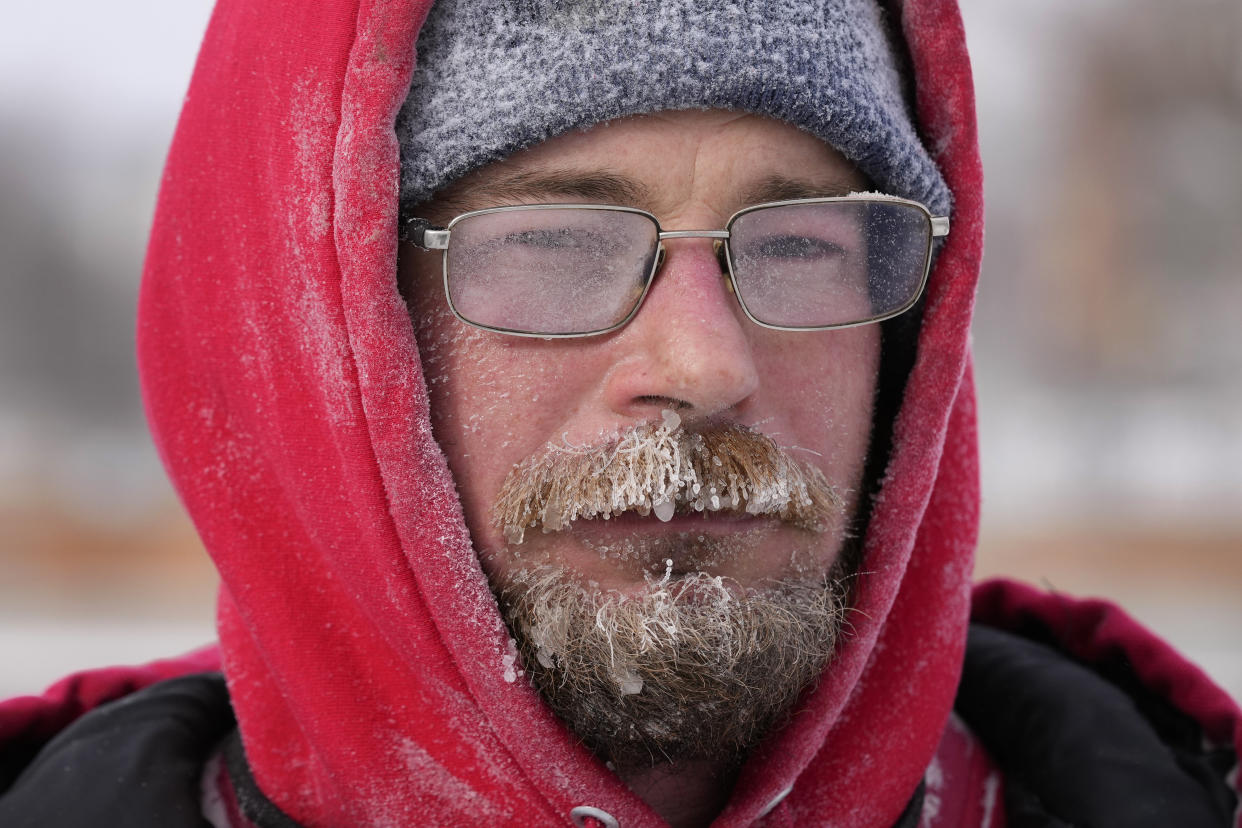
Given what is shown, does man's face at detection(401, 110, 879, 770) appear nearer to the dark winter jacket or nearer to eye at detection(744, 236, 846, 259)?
eye at detection(744, 236, 846, 259)

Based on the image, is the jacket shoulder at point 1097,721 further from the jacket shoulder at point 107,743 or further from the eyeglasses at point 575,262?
the jacket shoulder at point 107,743

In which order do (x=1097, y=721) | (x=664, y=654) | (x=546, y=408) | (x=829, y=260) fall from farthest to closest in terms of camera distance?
(x=1097, y=721) → (x=829, y=260) → (x=546, y=408) → (x=664, y=654)

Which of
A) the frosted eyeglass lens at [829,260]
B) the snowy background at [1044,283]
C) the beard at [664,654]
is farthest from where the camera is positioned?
the snowy background at [1044,283]

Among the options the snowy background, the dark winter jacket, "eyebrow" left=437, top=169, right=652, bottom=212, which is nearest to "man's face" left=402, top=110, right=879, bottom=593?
"eyebrow" left=437, top=169, right=652, bottom=212

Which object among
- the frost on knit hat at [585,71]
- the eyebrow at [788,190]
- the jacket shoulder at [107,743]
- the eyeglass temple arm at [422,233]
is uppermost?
the frost on knit hat at [585,71]

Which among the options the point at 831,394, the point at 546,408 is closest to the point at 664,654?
the point at 546,408

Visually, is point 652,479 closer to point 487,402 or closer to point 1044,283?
point 487,402

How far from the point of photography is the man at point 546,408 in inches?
55.1

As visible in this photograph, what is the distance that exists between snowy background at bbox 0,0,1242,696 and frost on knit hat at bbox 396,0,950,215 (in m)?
9.87

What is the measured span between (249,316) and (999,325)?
1438 cm

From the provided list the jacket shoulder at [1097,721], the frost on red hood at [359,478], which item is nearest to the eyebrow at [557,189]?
the frost on red hood at [359,478]

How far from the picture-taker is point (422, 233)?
4.73 ft

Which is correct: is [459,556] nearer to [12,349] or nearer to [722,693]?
[722,693]

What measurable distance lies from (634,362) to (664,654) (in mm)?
381
